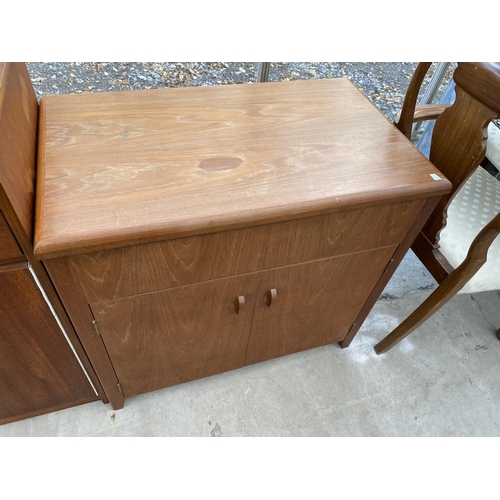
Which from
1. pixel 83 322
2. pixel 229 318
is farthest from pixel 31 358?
pixel 229 318

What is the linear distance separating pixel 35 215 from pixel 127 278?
7.1 inches

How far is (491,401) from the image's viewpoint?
124 cm

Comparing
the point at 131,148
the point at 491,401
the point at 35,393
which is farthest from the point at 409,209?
the point at 35,393

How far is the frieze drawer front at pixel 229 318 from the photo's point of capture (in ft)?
2.58

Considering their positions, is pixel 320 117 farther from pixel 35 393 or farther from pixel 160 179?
pixel 35 393

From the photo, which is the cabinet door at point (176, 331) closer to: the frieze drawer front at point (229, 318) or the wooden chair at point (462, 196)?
the frieze drawer front at point (229, 318)

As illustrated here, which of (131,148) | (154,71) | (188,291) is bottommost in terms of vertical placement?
(188,291)

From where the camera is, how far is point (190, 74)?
126 cm

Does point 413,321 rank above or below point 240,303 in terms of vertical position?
below

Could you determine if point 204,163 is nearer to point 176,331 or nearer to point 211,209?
point 211,209

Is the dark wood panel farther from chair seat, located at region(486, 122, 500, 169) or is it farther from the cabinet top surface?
chair seat, located at region(486, 122, 500, 169)

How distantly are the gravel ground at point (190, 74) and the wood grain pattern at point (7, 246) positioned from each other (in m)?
0.71

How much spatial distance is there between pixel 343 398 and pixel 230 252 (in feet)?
2.45

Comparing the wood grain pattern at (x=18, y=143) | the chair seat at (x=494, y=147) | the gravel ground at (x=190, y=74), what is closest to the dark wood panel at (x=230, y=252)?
the wood grain pattern at (x=18, y=143)
